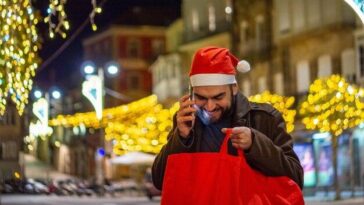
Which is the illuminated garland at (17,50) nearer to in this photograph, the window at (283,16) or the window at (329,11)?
the window at (329,11)

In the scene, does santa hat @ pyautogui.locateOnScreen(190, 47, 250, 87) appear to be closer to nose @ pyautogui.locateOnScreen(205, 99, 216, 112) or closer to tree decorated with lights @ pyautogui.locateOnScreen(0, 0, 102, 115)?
nose @ pyautogui.locateOnScreen(205, 99, 216, 112)

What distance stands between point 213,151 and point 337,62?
116ft

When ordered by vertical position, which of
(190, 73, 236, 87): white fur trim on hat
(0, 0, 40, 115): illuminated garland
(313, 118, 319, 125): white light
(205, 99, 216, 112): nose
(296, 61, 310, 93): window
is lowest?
(313, 118, 319, 125): white light

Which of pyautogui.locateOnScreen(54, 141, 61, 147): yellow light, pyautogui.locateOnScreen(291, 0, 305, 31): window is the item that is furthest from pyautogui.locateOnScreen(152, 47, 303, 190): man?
pyautogui.locateOnScreen(54, 141, 61, 147): yellow light

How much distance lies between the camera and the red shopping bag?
297 cm

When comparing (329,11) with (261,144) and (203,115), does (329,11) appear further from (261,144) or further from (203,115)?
(261,144)

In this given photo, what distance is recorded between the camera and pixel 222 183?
9.75ft

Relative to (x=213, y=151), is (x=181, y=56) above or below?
above

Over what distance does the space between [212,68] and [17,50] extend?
217 inches

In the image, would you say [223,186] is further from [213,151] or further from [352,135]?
[352,135]

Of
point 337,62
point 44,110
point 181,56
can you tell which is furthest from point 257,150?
point 181,56

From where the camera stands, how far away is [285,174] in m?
3.07

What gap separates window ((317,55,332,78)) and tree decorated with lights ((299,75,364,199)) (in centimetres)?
878

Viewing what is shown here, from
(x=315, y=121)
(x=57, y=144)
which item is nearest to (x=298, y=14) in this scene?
(x=315, y=121)
